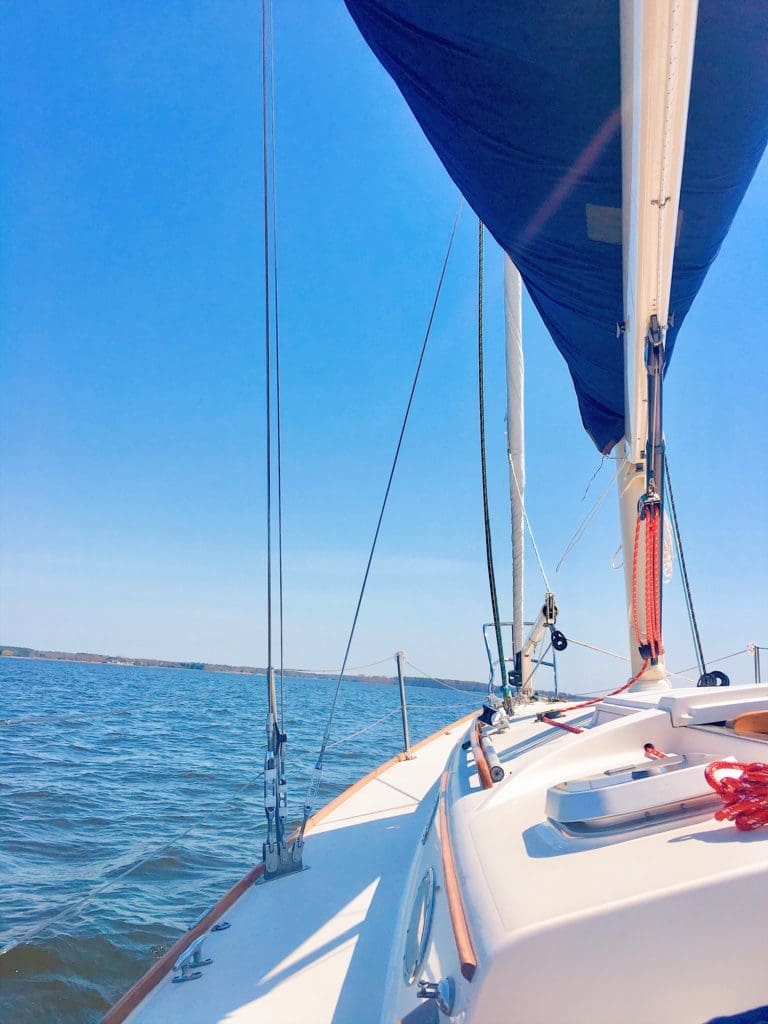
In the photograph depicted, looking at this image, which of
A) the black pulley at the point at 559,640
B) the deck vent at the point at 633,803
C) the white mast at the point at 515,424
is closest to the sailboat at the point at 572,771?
the deck vent at the point at 633,803

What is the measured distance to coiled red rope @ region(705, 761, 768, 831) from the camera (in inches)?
45.3

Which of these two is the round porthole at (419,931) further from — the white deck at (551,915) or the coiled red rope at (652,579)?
the coiled red rope at (652,579)

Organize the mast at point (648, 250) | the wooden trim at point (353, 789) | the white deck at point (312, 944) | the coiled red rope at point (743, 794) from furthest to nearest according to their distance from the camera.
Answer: the wooden trim at point (353, 789) → the mast at point (648, 250) → the white deck at point (312, 944) → the coiled red rope at point (743, 794)

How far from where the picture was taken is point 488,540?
4.57m

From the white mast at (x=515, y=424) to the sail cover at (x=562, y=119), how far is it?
5.24ft

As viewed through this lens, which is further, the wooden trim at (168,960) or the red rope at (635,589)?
the red rope at (635,589)

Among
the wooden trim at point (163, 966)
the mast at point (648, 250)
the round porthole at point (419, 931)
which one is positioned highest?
the mast at point (648, 250)

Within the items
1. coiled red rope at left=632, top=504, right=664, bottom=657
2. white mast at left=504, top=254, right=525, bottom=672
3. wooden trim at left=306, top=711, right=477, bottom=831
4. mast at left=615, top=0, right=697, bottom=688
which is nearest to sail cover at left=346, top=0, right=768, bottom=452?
mast at left=615, top=0, right=697, bottom=688

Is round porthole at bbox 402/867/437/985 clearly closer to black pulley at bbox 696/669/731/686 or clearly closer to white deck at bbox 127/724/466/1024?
white deck at bbox 127/724/466/1024

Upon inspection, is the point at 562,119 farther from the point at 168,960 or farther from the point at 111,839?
the point at 111,839

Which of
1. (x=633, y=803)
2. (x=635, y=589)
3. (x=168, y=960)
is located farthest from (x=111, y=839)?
(x=633, y=803)

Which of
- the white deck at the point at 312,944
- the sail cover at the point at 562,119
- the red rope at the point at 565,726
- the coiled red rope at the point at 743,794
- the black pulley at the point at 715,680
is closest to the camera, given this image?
the coiled red rope at the point at 743,794

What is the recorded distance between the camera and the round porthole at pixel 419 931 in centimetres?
142

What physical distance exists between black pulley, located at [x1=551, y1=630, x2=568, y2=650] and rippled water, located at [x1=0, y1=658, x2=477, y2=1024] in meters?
0.80
